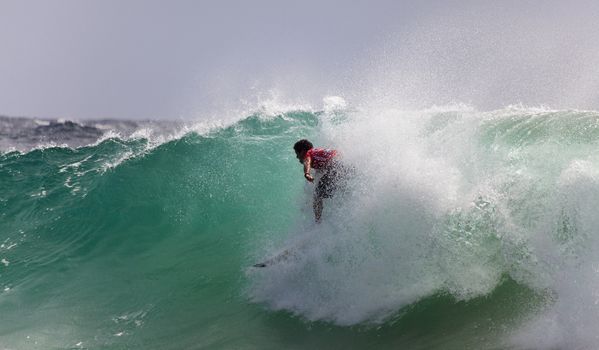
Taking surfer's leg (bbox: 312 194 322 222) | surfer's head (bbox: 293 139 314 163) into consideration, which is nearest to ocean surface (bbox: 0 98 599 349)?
surfer's leg (bbox: 312 194 322 222)

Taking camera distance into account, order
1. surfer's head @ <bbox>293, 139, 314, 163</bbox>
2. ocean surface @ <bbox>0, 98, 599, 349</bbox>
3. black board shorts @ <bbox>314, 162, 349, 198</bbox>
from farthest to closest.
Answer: surfer's head @ <bbox>293, 139, 314, 163</bbox> < black board shorts @ <bbox>314, 162, 349, 198</bbox> < ocean surface @ <bbox>0, 98, 599, 349</bbox>

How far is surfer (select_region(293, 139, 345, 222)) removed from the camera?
344 inches

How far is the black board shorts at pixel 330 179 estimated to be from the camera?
8.70 m

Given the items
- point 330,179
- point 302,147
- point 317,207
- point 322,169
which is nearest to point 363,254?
point 317,207

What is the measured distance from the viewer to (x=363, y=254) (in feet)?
25.1

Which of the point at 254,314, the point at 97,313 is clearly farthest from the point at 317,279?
the point at 97,313

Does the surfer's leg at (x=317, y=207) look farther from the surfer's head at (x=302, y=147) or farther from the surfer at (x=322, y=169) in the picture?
the surfer's head at (x=302, y=147)

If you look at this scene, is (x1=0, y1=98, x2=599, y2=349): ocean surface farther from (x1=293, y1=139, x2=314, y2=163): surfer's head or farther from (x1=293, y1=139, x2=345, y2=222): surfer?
(x1=293, y1=139, x2=314, y2=163): surfer's head

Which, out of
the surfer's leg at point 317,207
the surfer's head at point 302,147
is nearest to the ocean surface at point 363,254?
the surfer's leg at point 317,207

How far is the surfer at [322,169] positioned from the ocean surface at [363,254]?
0.22 m

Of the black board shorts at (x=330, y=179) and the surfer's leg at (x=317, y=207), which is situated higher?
the black board shorts at (x=330, y=179)

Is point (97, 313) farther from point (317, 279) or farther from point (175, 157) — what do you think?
point (175, 157)

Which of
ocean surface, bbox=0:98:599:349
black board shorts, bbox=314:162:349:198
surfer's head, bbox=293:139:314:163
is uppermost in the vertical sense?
surfer's head, bbox=293:139:314:163

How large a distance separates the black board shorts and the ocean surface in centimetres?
21
